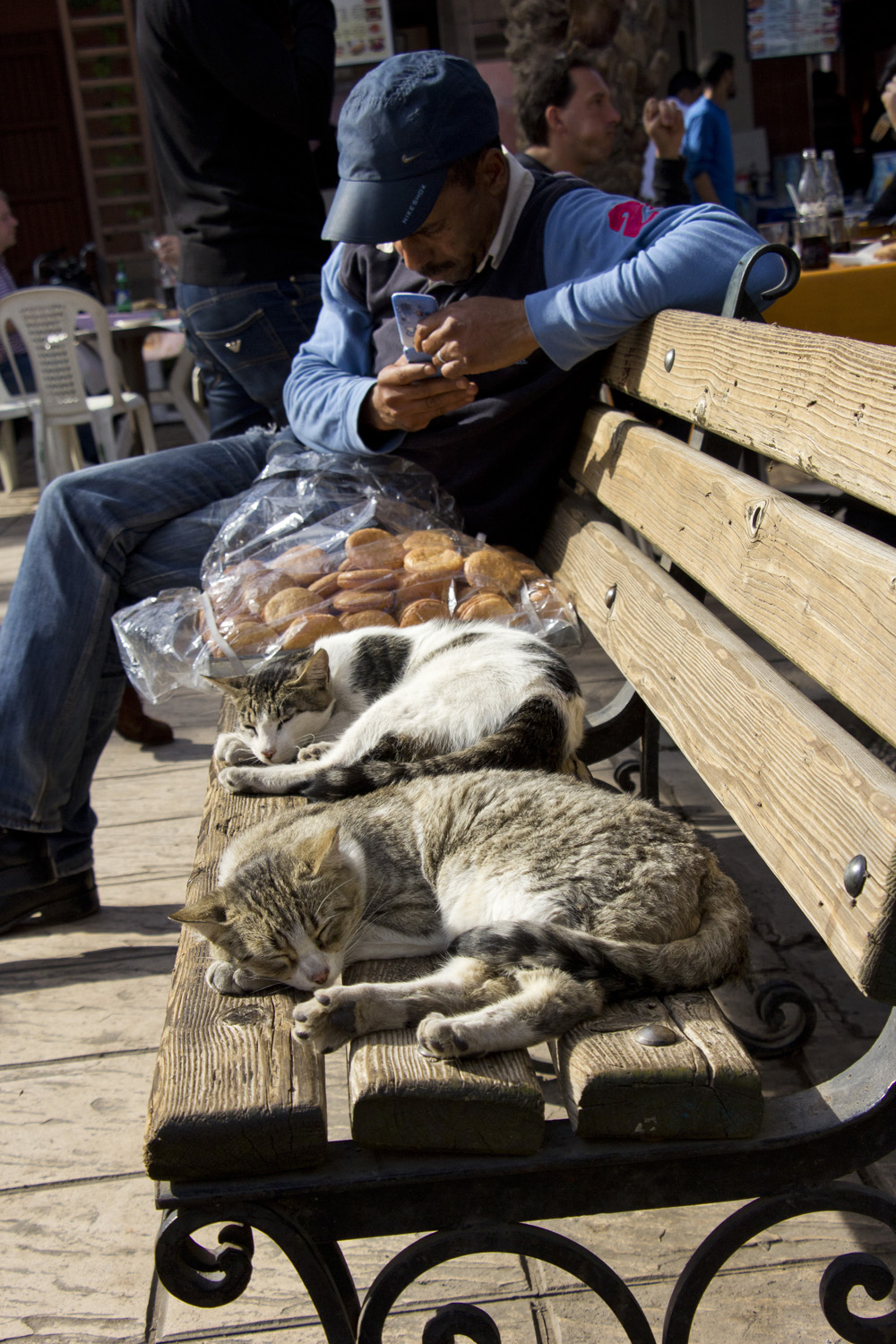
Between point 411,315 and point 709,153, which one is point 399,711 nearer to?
point 411,315

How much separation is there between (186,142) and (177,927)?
2.34 meters

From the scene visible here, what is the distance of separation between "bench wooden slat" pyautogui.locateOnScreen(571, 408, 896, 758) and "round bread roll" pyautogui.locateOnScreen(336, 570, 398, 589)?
0.53 meters

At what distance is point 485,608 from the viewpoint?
2.28 m

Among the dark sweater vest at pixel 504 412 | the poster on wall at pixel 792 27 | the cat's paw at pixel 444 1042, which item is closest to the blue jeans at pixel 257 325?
the dark sweater vest at pixel 504 412

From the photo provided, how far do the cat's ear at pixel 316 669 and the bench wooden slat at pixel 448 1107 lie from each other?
1.03 m

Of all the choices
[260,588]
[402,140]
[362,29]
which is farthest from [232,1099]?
[362,29]

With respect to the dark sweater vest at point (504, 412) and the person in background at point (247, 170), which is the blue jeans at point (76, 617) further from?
the person in background at point (247, 170)

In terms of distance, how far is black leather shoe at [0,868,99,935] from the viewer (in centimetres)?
258

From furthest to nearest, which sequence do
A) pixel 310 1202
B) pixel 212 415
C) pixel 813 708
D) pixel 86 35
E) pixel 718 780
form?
pixel 86 35
pixel 212 415
pixel 718 780
pixel 813 708
pixel 310 1202

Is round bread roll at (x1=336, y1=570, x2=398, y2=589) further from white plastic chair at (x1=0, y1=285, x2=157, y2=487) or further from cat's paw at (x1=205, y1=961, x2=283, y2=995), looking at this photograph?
white plastic chair at (x1=0, y1=285, x2=157, y2=487)

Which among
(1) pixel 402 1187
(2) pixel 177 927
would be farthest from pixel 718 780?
(2) pixel 177 927

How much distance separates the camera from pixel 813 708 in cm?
135

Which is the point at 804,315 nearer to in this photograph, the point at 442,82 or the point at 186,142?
the point at 442,82

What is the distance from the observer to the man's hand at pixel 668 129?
5.17 meters
